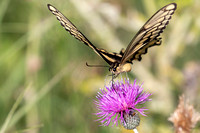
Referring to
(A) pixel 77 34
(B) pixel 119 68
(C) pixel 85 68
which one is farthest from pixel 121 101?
(C) pixel 85 68

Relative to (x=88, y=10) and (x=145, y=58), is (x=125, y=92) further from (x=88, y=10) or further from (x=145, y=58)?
(x=145, y=58)

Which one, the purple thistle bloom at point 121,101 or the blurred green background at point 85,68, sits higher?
the blurred green background at point 85,68

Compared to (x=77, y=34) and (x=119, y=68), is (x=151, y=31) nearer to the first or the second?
(x=119, y=68)

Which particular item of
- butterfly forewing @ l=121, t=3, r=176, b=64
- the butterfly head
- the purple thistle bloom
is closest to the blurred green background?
the butterfly head

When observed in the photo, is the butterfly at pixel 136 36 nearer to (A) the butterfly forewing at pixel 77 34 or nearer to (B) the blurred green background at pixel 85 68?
(A) the butterfly forewing at pixel 77 34

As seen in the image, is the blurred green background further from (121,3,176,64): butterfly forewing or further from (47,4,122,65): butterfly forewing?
(121,3,176,64): butterfly forewing

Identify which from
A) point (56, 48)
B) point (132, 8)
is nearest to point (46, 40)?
point (56, 48)

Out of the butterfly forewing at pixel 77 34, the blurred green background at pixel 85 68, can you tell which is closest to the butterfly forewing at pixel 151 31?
the butterfly forewing at pixel 77 34

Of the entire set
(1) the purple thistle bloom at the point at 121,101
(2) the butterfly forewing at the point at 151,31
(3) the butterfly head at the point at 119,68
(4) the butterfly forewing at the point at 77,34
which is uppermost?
(4) the butterfly forewing at the point at 77,34
